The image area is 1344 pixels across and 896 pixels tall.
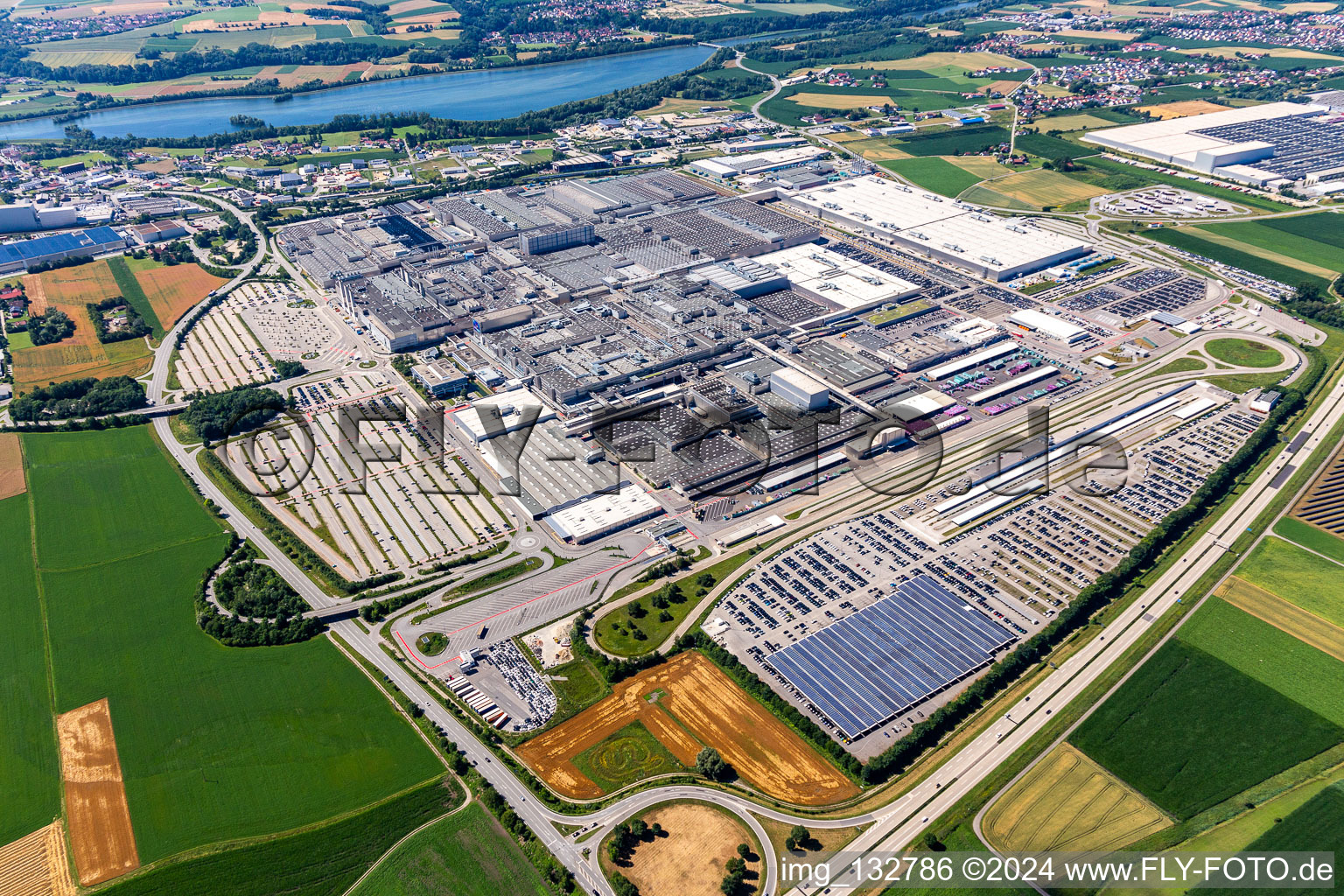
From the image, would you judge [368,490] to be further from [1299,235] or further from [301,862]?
[1299,235]

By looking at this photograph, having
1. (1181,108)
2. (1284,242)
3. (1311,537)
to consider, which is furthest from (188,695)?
(1181,108)

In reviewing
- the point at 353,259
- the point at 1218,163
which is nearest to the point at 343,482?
the point at 353,259

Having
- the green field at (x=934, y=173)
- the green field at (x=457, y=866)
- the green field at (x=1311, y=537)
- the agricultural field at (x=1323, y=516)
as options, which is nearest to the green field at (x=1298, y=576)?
the green field at (x=1311, y=537)

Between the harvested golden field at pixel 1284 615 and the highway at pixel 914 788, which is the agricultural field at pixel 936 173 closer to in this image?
the highway at pixel 914 788

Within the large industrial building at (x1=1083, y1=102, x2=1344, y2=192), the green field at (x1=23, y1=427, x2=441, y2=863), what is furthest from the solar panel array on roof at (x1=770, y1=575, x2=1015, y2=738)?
the large industrial building at (x1=1083, y1=102, x2=1344, y2=192)

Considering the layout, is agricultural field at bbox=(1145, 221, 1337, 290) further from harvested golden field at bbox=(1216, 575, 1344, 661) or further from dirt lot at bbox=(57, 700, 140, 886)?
dirt lot at bbox=(57, 700, 140, 886)
